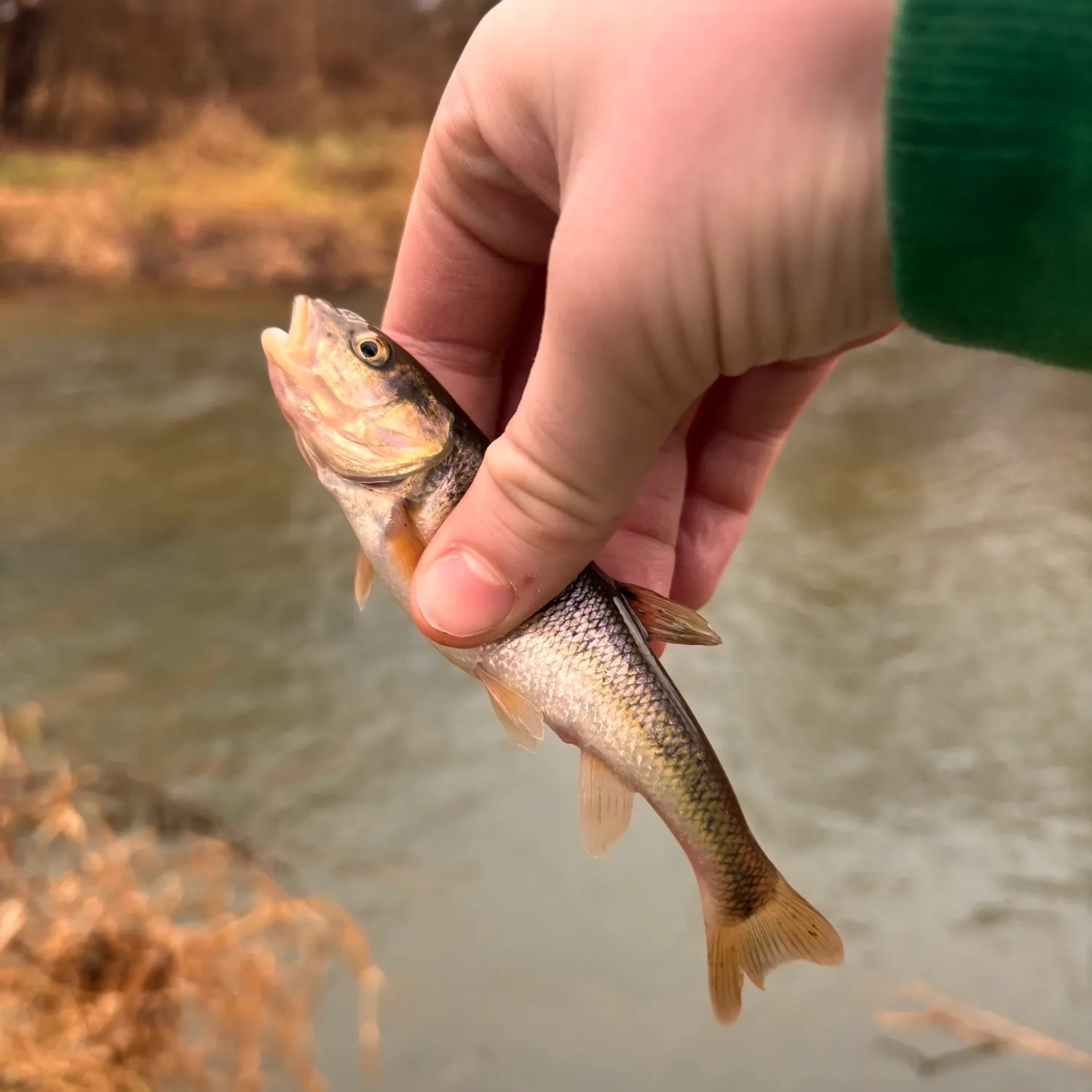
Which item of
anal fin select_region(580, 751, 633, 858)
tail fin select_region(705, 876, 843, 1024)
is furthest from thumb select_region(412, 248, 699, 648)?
tail fin select_region(705, 876, 843, 1024)

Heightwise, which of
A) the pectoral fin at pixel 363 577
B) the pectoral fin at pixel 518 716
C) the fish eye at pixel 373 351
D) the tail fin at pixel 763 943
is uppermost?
the fish eye at pixel 373 351

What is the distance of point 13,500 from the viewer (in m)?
4.88

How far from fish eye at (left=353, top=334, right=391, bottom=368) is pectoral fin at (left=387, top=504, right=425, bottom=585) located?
0.75 ft

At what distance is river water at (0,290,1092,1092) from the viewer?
2463 millimetres

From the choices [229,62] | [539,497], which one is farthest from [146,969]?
[229,62]

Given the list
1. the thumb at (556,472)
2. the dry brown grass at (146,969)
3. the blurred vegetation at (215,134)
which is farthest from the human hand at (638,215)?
the blurred vegetation at (215,134)

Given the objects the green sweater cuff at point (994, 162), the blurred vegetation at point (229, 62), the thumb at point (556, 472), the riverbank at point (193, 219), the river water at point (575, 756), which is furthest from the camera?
the blurred vegetation at point (229, 62)

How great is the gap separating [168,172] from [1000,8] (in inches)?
442

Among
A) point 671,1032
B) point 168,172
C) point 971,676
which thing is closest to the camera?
point 671,1032

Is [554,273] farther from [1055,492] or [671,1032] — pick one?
[1055,492]

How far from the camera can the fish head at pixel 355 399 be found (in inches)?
53.7

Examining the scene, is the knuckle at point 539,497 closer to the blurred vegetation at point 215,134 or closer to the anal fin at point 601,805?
the anal fin at point 601,805

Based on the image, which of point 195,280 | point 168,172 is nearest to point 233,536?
point 195,280

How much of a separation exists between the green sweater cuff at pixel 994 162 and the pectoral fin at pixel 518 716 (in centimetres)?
78
